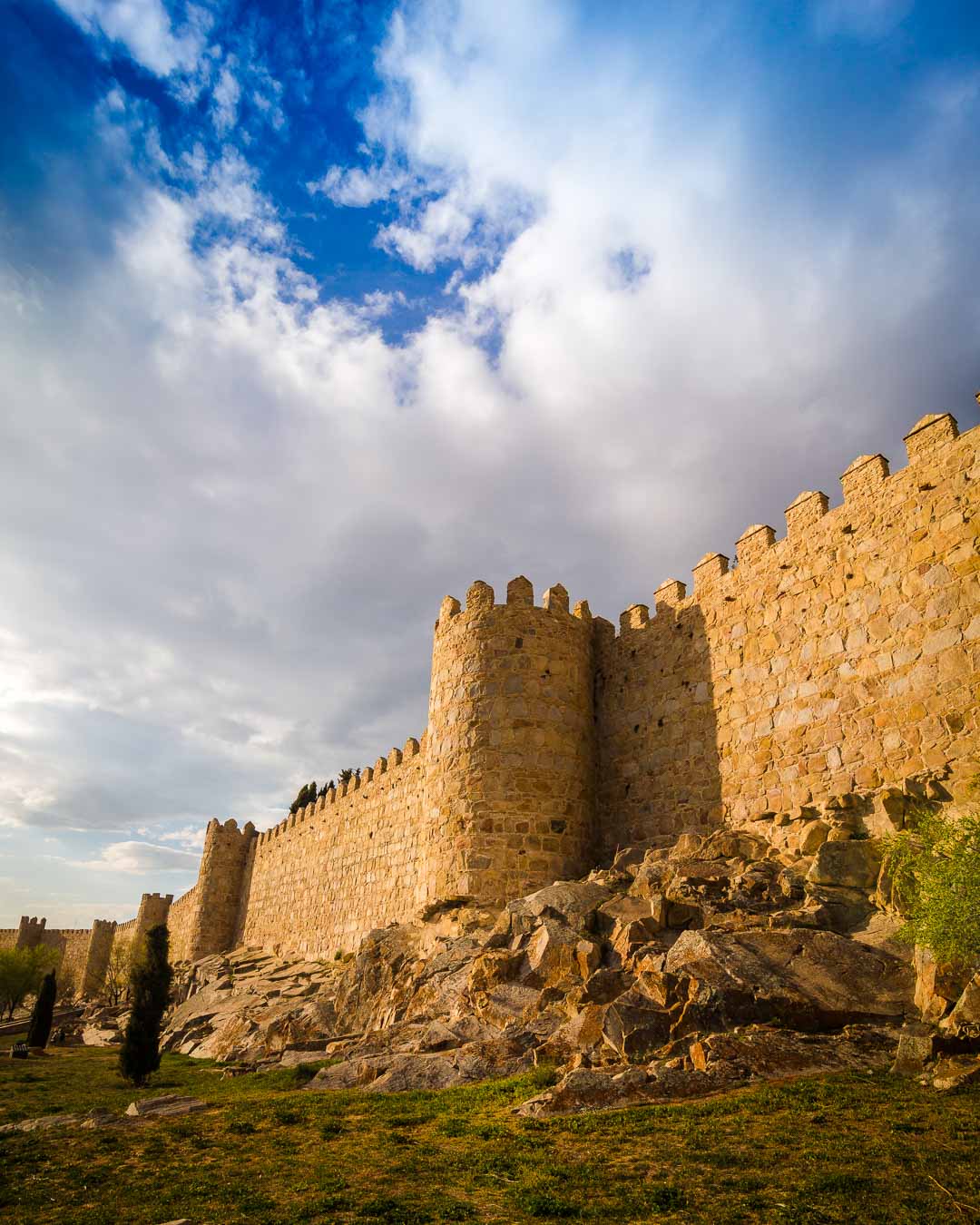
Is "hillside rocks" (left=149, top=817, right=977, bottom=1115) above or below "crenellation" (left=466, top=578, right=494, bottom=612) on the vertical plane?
below

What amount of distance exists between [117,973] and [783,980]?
47868 mm

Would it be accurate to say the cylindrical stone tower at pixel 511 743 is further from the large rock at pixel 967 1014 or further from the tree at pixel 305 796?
the tree at pixel 305 796

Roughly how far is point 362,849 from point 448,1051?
16230 mm

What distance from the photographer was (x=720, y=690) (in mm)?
16312

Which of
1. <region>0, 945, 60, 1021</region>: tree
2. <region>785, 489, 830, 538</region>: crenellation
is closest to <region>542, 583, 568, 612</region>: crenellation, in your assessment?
<region>785, 489, 830, 538</region>: crenellation

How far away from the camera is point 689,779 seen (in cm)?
1642

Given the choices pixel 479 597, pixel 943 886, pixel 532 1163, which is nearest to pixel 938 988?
pixel 943 886

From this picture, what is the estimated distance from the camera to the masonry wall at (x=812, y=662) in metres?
12.3

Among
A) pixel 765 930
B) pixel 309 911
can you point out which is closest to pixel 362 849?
pixel 309 911

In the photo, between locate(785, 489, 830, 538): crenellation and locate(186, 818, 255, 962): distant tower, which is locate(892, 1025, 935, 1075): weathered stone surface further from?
locate(186, 818, 255, 962): distant tower

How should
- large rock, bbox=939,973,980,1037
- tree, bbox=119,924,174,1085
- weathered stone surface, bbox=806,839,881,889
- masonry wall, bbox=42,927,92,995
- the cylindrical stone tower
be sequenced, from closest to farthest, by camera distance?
1. large rock, bbox=939,973,980,1037
2. weathered stone surface, bbox=806,839,881,889
3. tree, bbox=119,924,174,1085
4. the cylindrical stone tower
5. masonry wall, bbox=42,927,92,995

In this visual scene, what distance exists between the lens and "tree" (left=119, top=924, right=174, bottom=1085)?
14.9m

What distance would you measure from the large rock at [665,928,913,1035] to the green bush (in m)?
0.67

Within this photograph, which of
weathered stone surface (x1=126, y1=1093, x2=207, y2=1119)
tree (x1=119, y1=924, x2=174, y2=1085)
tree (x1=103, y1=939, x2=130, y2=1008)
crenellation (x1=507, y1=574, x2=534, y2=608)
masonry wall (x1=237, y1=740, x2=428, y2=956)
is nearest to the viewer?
weathered stone surface (x1=126, y1=1093, x2=207, y2=1119)
